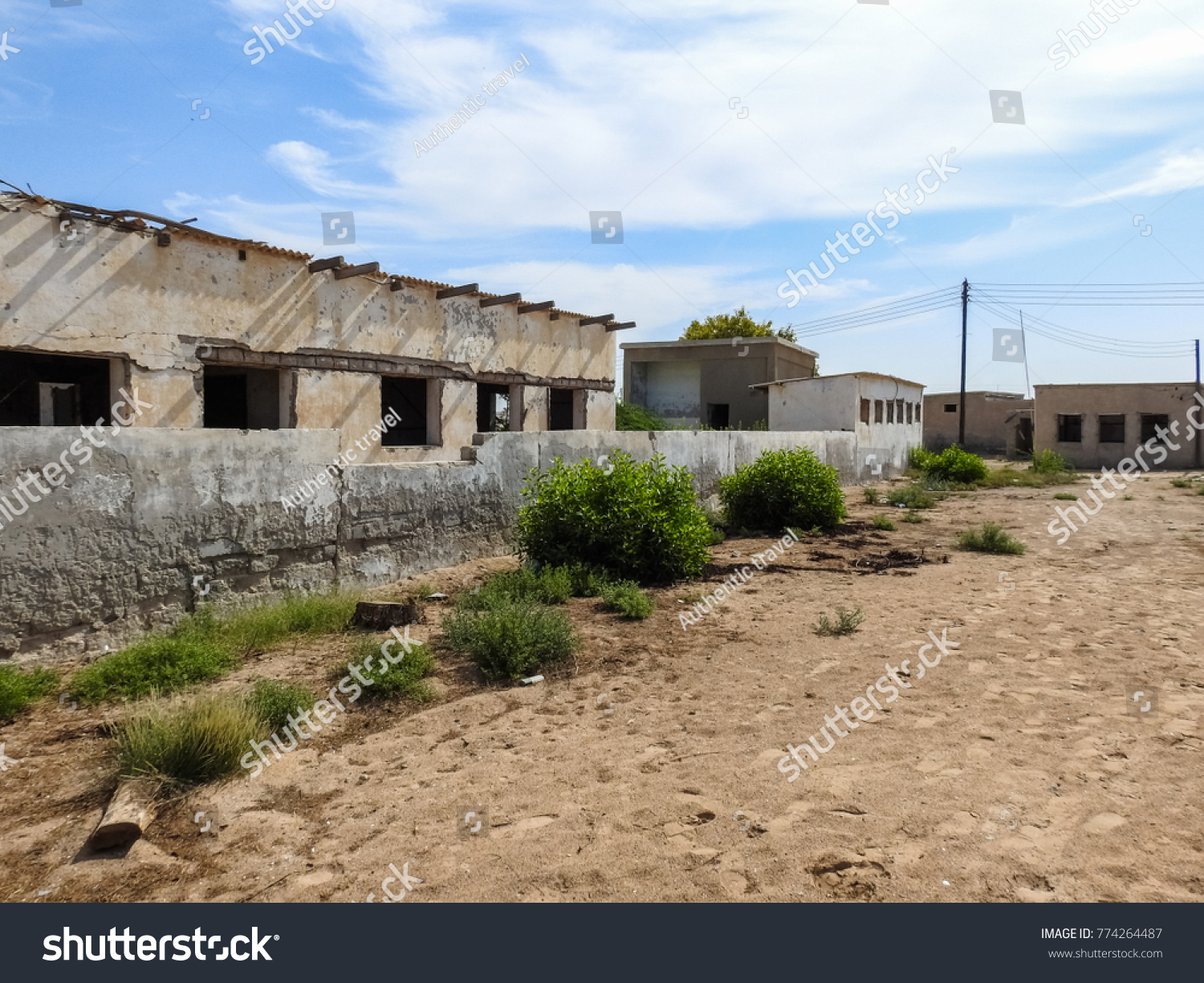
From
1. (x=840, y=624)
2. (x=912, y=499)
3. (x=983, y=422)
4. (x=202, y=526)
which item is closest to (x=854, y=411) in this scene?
(x=912, y=499)

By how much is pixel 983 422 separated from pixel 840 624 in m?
34.1

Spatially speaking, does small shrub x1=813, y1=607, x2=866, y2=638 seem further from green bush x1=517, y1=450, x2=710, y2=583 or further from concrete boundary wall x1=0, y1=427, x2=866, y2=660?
concrete boundary wall x1=0, y1=427, x2=866, y2=660

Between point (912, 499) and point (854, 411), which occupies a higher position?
point (854, 411)

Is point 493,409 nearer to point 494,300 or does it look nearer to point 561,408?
point 561,408

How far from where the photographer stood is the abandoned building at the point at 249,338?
1015 cm

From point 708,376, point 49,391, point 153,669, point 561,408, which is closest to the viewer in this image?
point 153,669

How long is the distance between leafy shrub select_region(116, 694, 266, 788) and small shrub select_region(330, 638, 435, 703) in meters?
0.95

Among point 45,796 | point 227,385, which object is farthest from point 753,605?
point 227,385

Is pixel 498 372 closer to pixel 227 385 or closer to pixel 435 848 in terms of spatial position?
pixel 227 385

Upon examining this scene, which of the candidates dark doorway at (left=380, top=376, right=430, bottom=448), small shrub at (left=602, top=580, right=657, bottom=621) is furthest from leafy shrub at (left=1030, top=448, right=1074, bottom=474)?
small shrub at (left=602, top=580, right=657, bottom=621)

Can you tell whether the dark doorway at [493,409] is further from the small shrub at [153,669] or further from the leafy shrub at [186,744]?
the leafy shrub at [186,744]

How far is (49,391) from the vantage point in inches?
503
